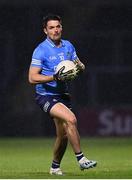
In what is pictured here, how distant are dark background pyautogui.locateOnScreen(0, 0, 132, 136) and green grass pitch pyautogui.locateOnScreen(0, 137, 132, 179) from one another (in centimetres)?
119

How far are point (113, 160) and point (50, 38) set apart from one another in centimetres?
409

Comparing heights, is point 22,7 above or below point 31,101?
above

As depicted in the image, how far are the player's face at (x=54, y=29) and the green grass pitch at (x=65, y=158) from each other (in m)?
1.67

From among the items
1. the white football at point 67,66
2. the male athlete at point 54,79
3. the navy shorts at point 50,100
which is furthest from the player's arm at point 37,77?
the navy shorts at point 50,100

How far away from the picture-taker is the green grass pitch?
45.1 feet

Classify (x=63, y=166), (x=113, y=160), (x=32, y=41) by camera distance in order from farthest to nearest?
(x=32, y=41) → (x=113, y=160) → (x=63, y=166)

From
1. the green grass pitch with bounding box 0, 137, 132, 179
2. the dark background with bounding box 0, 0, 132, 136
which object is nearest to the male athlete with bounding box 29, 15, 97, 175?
the green grass pitch with bounding box 0, 137, 132, 179

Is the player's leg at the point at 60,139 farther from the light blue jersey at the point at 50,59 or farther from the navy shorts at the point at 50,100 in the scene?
the light blue jersey at the point at 50,59

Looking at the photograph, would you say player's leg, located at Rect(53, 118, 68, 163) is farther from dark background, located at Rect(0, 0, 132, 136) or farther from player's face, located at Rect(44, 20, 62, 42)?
dark background, located at Rect(0, 0, 132, 136)

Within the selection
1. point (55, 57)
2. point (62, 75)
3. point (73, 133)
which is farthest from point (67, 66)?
point (73, 133)

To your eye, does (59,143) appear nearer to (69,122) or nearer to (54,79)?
(69,122)

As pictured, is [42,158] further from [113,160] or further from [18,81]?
[18,81]

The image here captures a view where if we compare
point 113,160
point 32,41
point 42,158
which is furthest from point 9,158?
point 32,41

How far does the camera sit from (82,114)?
83.0 feet
